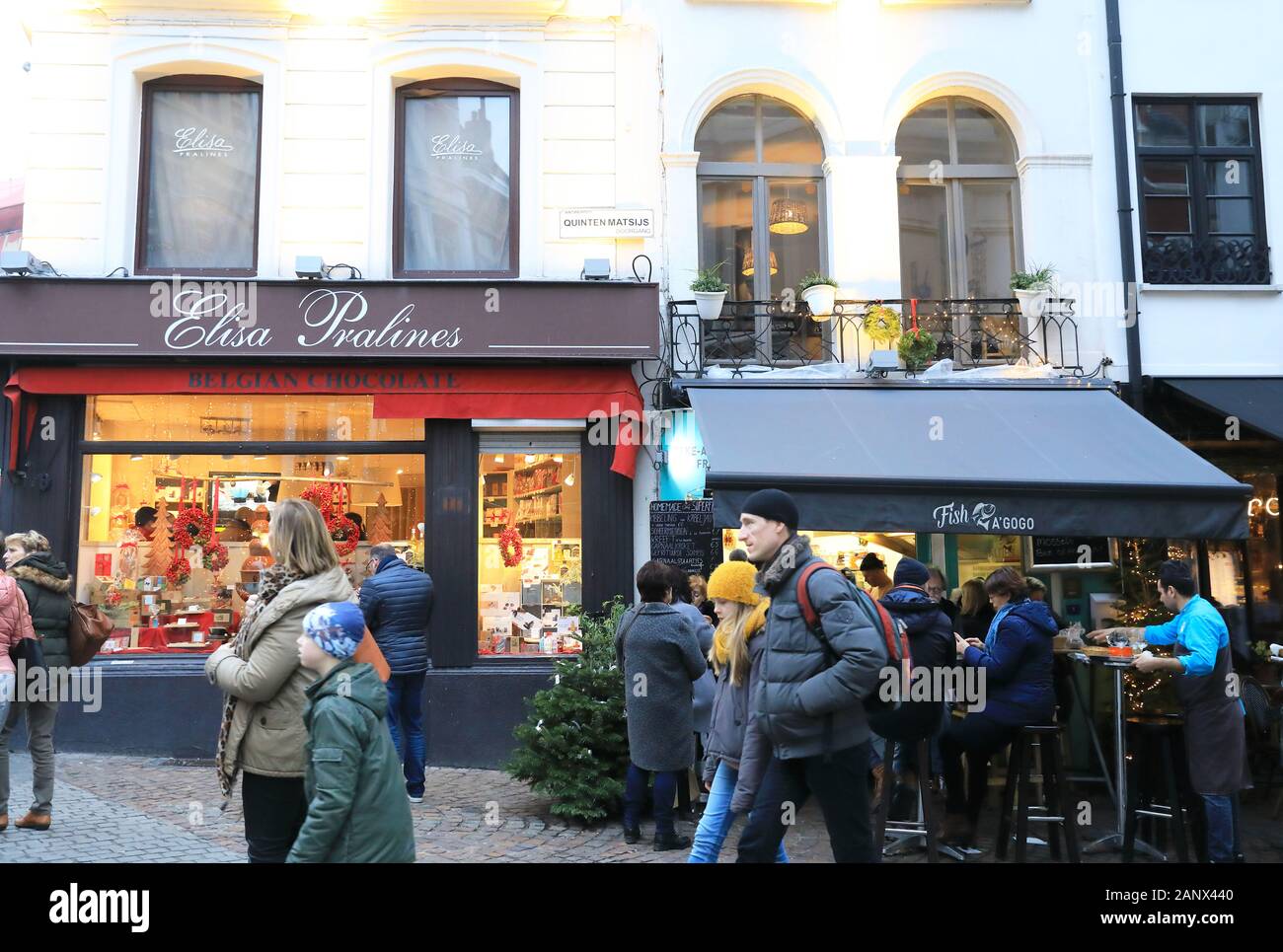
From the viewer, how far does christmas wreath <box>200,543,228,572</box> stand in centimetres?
935

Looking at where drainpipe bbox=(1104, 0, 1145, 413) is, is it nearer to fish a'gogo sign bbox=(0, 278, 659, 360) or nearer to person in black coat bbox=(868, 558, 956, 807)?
person in black coat bbox=(868, 558, 956, 807)

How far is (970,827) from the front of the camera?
6.56 meters

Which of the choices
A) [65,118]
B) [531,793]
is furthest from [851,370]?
[65,118]

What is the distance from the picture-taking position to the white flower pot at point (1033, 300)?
9.39 meters

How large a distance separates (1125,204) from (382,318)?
714cm

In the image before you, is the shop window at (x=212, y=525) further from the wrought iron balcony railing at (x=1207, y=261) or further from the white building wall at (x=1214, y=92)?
the wrought iron balcony railing at (x=1207, y=261)

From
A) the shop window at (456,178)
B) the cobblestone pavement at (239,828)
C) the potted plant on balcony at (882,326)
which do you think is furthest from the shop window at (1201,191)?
the shop window at (456,178)

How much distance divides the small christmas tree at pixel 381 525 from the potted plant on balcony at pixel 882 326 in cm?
478

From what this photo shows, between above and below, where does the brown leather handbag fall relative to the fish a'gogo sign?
below

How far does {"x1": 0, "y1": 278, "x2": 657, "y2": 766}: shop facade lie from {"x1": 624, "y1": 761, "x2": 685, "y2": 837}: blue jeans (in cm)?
236

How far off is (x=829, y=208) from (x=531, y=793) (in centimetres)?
616

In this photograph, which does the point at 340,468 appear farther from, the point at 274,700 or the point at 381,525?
the point at 274,700

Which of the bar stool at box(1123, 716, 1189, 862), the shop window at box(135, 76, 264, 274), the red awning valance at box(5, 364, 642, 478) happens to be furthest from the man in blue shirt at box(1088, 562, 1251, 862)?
the shop window at box(135, 76, 264, 274)

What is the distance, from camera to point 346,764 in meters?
3.29
